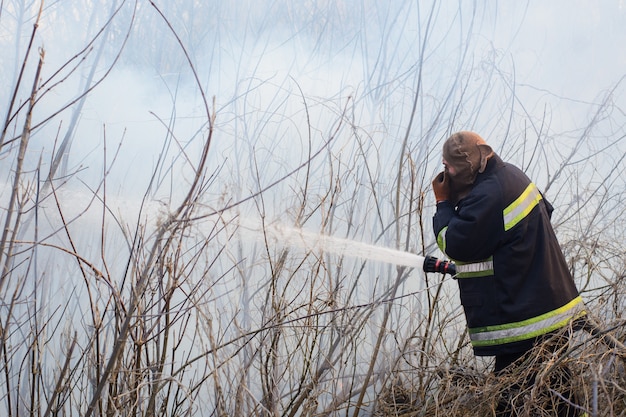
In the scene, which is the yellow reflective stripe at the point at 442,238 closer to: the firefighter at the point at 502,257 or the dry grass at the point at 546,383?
the firefighter at the point at 502,257

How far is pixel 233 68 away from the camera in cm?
394

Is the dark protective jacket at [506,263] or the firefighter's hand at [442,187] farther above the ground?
the firefighter's hand at [442,187]

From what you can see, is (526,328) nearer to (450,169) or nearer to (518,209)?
(518,209)

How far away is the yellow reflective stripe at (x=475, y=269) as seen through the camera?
2.39 meters

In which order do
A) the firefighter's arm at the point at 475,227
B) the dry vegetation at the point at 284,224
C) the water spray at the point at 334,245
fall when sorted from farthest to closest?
the dry vegetation at the point at 284,224, the water spray at the point at 334,245, the firefighter's arm at the point at 475,227

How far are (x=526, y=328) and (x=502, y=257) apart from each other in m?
0.27

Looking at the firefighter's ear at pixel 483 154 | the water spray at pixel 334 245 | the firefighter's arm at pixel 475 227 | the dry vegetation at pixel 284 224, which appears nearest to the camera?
the firefighter's arm at pixel 475 227

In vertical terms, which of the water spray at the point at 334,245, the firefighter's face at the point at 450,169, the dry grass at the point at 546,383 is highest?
the water spray at the point at 334,245

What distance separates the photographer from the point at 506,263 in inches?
92.6

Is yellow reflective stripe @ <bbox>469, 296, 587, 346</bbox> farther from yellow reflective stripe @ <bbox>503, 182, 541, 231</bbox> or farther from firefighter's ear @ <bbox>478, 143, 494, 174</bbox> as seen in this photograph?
firefighter's ear @ <bbox>478, 143, 494, 174</bbox>

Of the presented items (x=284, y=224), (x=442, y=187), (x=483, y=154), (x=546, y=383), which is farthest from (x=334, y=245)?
(x=546, y=383)

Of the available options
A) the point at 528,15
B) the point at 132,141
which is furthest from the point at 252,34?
the point at 528,15

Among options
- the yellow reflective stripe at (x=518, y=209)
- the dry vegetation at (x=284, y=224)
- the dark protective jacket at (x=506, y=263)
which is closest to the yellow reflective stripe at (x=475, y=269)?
the dark protective jacket at (x=506, y=263)

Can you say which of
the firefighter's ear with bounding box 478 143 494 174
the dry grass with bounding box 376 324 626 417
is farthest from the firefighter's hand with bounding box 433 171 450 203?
the dry grass with bounding box 376 324 626 417
